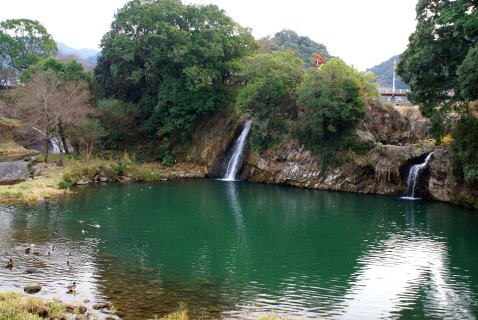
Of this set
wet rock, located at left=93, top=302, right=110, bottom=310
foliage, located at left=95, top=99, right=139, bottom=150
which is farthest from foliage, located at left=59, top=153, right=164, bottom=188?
wet rock, located at left=93, top=302, right=110, bottom=310

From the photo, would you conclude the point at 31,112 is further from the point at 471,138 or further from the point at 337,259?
the point at 471,138

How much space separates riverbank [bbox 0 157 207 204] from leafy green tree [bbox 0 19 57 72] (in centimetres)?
3675

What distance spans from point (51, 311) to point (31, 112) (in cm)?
3370

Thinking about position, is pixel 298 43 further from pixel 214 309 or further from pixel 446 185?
pixel 214 309

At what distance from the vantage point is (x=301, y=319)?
1366 cm

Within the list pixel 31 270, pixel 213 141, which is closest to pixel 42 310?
pixel 31 270

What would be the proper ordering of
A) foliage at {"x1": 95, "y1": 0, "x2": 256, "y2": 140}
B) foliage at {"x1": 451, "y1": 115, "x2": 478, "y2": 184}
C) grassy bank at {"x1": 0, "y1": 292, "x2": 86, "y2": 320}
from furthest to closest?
foliage at {"x1": 95, "y1": 0, "x2": 256, "y2": 140} < foliage at {"x1": 451, "y1": 115, "x2": 478, "y2": 184} < grassy bank at {"x1": 0, "y1": 292, "x2": 86, "y2": 320}

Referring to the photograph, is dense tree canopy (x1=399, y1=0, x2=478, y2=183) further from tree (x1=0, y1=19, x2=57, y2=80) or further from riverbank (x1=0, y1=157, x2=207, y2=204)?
tree (x1=0, y1=19, x2=57, y2=80)

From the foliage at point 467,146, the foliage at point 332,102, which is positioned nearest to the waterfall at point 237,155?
the foliage at point 332,102

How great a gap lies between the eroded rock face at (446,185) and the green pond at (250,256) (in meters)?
1.15

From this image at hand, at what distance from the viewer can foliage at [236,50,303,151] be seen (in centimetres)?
4488

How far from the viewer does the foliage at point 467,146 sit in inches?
1172

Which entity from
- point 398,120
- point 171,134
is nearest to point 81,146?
point 171,134

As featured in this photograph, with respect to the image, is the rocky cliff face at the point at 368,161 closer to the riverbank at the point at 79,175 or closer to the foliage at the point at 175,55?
the foliage at the point at 175,55
